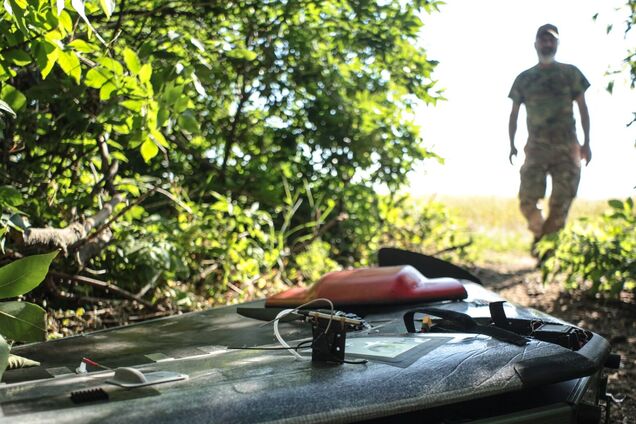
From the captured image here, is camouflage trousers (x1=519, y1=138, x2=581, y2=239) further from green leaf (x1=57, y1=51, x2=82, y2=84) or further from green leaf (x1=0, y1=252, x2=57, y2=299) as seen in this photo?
green leaf (x1=0, y1=252, x2=57, y2=299)

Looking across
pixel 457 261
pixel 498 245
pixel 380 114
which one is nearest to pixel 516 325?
pixel 380 114

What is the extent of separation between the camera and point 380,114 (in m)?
5.40

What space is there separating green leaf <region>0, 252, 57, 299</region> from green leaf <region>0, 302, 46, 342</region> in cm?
7

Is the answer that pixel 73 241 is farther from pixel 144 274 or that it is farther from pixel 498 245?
pixel 498 245

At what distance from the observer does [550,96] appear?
495 cm

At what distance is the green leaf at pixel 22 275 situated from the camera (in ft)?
4.97

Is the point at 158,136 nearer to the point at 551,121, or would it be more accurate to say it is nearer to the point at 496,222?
the point at 551,121

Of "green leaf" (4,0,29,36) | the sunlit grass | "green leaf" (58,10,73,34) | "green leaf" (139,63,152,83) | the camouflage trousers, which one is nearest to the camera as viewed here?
"green leaf" (4,0,29,36)

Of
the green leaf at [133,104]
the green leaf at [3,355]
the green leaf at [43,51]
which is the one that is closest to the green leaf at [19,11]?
the green leaf at [43,51]

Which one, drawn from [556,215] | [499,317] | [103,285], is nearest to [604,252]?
[556,215]

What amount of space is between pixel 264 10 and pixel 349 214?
1848 millimetres

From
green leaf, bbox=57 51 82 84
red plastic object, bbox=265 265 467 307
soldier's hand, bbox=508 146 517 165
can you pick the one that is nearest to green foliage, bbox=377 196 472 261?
soldier's hand, bbox=508 146 517 165

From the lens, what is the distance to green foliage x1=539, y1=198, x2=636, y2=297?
4402 millimetres

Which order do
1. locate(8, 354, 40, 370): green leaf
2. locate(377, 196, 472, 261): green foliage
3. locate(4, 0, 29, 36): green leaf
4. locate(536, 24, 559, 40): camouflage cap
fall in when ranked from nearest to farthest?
locate(8, 354, 40, 370): green leaf → locate(4, 0, 29, 36): green leaf → locate(536, 24, 559, 40): camouflage cap → locate(377, 196, 472, 261): green foliage
